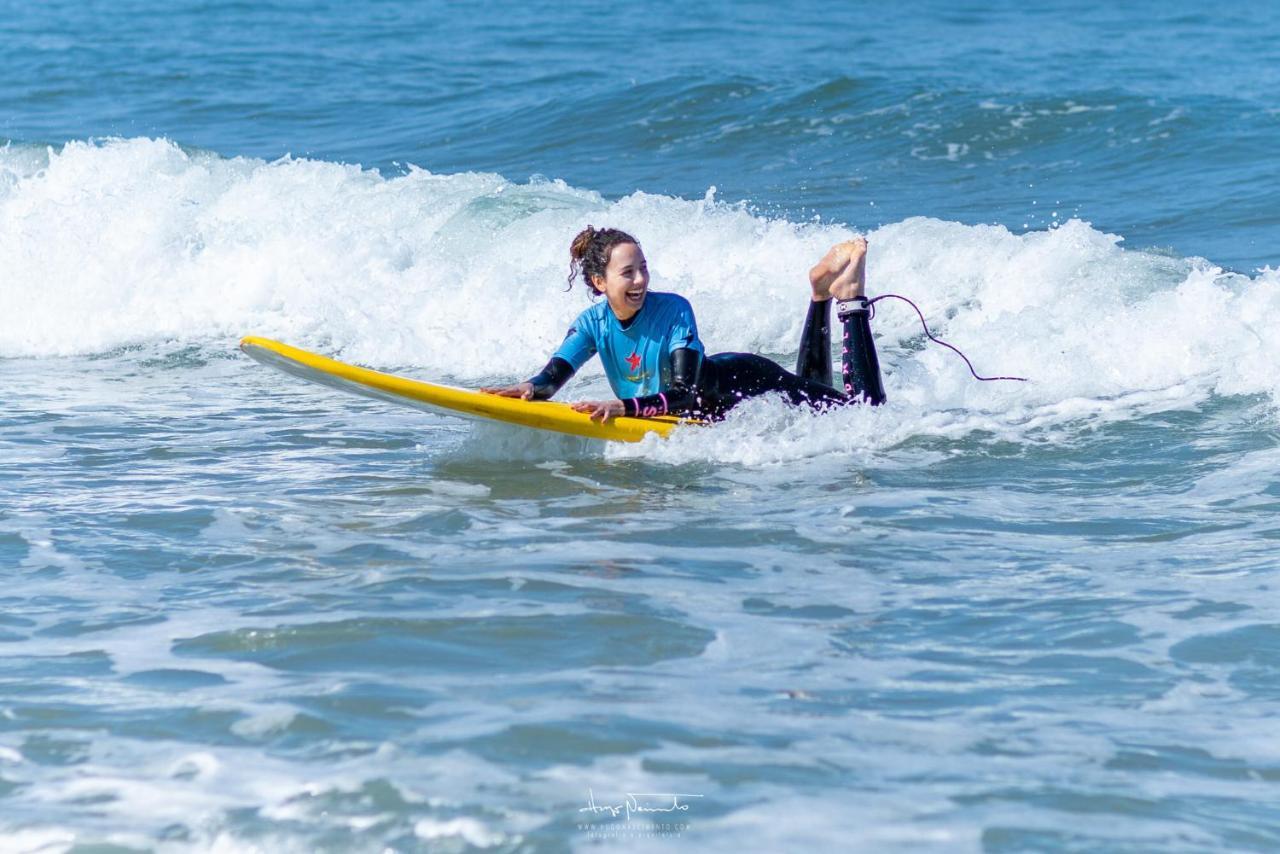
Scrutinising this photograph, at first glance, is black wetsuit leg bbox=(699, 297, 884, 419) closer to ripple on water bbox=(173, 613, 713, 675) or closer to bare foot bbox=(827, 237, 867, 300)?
bare foot bbox=(827, 237, 867, 300)

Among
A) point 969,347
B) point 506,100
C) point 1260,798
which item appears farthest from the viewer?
point 506,100

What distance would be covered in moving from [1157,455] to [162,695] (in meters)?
4.39

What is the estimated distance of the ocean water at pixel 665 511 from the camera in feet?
11.2

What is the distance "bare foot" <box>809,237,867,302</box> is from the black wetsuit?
11 cm

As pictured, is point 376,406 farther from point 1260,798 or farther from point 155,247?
point 1260,798

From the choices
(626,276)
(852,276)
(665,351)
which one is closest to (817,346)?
(852,276)

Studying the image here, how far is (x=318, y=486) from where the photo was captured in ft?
21.1

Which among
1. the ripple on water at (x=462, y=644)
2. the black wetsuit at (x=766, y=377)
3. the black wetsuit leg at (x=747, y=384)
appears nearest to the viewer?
the ripple on water at (x=462, y=644)

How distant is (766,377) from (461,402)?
1.35m

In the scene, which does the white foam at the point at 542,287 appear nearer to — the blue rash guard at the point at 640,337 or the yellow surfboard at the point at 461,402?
the yellow surfboard at the point at 461,402

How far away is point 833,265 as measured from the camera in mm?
6910

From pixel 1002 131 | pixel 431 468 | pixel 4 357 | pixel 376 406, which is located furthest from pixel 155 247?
pixel 1002 131

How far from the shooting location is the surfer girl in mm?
6555

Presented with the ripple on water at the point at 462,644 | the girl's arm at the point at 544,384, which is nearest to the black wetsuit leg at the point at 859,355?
the girl's arm at the point at 544,384
